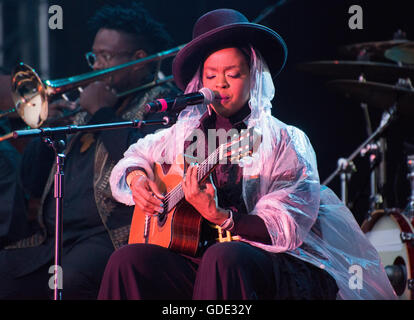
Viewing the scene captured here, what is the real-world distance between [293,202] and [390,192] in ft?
7.53

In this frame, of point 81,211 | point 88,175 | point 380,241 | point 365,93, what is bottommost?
point 380,241

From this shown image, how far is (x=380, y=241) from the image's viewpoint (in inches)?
140

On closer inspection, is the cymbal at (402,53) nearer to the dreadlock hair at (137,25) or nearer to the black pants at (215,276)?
the dreadlock hair at (137,25)

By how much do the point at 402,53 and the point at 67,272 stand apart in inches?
93.8

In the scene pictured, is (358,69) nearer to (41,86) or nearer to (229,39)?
→ (229,39)

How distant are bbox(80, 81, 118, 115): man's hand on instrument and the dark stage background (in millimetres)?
889

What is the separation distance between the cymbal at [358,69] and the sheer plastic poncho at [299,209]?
47.8 inches

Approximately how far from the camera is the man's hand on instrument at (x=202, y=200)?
6.67 feet

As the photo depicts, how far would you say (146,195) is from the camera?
96.1 inches

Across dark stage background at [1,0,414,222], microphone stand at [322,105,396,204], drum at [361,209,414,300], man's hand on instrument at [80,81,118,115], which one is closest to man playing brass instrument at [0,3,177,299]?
man's hand on instrument at [80,81,118,115]

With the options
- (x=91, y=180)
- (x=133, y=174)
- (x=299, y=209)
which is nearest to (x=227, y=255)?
(x=299, y=209)

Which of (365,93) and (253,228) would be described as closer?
(253,228)
